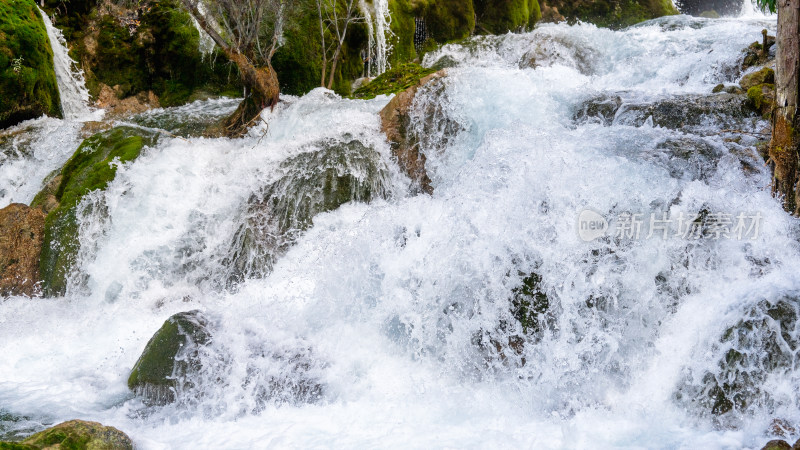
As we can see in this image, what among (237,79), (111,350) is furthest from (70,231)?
(237,79)

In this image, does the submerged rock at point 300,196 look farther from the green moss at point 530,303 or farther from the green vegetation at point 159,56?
the green vegetation at point 159,56

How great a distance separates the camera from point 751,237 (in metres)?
4.29

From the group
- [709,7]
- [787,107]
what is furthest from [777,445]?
[709,7]

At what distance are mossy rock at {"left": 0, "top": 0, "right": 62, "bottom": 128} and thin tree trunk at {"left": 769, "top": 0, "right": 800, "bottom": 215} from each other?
388 inches

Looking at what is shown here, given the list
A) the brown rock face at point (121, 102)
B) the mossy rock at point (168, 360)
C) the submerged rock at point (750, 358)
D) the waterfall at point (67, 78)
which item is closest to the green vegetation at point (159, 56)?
the brown rock face at point (121, 102)

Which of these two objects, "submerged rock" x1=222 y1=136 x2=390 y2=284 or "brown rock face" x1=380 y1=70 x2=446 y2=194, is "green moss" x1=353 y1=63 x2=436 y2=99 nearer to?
"brown rock face" x1=380 y1=70 x2=446 y2=194

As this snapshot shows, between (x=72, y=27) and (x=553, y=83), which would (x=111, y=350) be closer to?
(x=553, y=83)

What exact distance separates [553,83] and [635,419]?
5.03m

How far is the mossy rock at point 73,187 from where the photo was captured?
6625 millimetres

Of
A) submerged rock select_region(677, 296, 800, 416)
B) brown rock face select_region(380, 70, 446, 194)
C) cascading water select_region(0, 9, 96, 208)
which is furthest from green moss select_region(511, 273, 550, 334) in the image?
cascading water select_region(0, 9, 96, 208)

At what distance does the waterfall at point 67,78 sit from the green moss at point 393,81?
496 cm

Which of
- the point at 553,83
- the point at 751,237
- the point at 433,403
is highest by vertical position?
the point at 553,83

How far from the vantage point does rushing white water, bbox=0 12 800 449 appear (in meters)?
3.90

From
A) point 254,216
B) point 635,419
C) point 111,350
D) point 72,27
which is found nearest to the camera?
point 635,419
